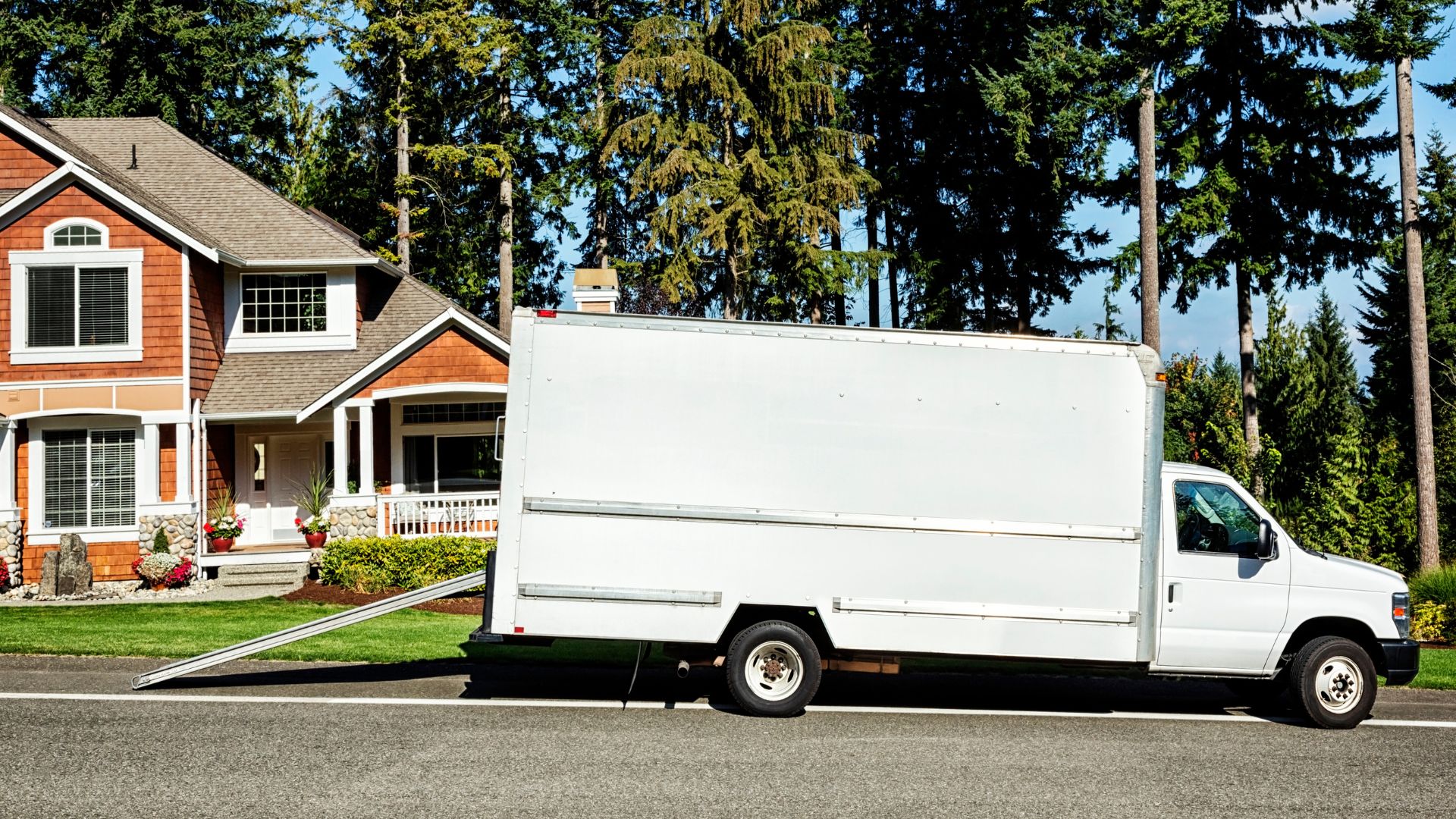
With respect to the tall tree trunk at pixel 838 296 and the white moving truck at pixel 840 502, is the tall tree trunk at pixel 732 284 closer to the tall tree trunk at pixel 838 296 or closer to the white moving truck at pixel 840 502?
the tall tree trunk at pixel 838 296

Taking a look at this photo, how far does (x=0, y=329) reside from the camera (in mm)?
20672

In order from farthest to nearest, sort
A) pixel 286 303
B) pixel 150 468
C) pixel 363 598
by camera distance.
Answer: pixel 286 303, pixel 150 468, pixel 363 598

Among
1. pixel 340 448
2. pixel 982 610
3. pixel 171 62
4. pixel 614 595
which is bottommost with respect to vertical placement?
pixel 982 610

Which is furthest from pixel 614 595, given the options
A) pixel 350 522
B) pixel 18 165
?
pixel 18 165

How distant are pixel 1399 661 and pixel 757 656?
211 inches

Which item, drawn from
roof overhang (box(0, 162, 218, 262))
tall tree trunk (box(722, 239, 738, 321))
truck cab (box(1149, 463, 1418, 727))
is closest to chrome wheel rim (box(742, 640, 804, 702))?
truck cab (box(1149, 463, 1418, 727))

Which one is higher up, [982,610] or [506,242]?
[506,242]

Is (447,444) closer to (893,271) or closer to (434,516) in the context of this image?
(434,516)

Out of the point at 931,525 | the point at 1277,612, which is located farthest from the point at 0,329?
the point at 1277,612

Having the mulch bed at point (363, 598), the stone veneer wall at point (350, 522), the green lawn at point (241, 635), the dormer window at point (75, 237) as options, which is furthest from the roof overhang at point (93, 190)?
the green lawn at point (241, 635)

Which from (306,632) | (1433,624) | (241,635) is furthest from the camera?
(1433,624)

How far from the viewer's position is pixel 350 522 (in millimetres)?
20328

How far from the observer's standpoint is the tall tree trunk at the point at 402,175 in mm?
32688

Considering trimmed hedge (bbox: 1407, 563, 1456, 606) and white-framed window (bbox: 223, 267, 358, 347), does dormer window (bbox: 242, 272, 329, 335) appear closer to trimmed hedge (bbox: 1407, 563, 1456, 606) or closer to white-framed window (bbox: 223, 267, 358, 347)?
white-framed window (bbox: 223, 267, 358, 347)
